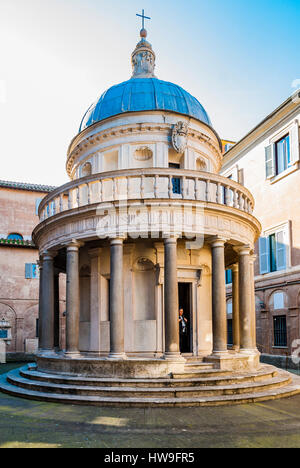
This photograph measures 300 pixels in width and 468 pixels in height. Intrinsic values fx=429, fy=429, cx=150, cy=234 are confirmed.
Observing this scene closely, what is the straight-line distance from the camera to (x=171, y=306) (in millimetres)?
14430

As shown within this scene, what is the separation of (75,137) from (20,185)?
54.3 feet

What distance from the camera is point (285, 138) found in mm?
27672

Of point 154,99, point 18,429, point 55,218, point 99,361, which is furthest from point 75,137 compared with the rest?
point 18,429

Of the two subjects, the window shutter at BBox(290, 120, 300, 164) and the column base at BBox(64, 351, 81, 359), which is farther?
the window shutter at BBox(290, 120, 300, 164)

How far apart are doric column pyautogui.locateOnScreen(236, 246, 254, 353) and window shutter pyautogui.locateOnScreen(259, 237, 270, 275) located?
11291 millimetres

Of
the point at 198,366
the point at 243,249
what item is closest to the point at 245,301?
the point at 243,249

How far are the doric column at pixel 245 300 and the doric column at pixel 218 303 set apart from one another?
1817 millimetres

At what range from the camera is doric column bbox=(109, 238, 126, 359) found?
14.5 m

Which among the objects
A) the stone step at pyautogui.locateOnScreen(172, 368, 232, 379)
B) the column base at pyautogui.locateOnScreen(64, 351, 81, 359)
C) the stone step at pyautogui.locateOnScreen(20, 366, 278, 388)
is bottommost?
the stone step at pyautogui.locateOnScreen(20, 366, 278, 388)

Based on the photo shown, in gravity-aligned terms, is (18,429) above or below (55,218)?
below

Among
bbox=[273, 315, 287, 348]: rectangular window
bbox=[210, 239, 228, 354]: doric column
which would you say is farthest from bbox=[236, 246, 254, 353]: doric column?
bbox=[273, 315, 287, 348]: rectangular window

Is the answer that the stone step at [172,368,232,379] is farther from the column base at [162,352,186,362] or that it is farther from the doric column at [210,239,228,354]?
the doric column at [210,239,228,354]

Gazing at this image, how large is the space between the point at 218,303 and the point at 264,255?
14226mm

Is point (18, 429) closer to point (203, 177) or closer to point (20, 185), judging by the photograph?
point (203, 177)
